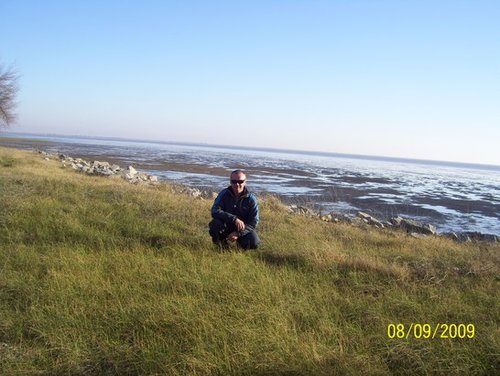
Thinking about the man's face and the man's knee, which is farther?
the man's knee

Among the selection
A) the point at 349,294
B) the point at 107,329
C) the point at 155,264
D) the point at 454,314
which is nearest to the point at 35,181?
the point at 155,264

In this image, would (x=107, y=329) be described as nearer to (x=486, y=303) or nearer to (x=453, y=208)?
(x=486, y=303)

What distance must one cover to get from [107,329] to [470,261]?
623 centimetres

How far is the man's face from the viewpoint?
5973 mm

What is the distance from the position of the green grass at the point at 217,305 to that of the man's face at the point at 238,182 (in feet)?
3.43

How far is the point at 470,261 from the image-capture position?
673cm

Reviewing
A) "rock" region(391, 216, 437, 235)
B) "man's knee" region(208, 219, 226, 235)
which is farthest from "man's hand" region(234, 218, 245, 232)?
"rock" region(391, 216, 437, 235)

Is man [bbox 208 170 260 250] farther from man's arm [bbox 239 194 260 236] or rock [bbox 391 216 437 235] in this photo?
rock [bbox 391 216 437 235]

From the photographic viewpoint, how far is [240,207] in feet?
20.3

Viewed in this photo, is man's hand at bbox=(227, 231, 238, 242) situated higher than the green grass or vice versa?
man's hand at bbox=(227, 231, 238, 242)

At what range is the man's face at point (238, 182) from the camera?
5973 mm
